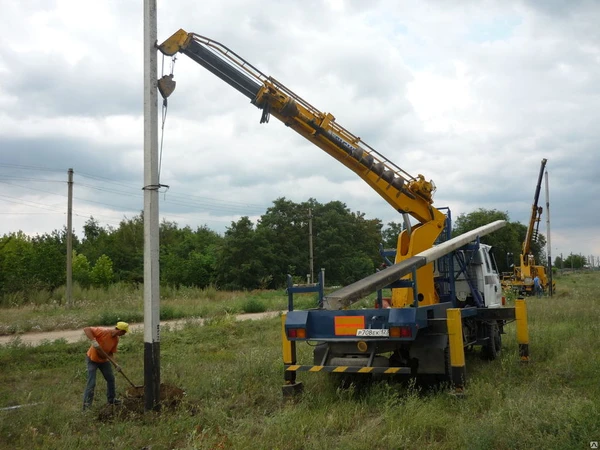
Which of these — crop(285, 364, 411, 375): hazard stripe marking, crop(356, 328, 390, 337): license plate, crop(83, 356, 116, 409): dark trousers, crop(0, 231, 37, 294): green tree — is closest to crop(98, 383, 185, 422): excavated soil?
crop(83, 356, 116, 409): dark trousers

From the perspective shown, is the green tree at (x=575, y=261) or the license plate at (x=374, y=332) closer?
the license plate at (x=374, y=332)

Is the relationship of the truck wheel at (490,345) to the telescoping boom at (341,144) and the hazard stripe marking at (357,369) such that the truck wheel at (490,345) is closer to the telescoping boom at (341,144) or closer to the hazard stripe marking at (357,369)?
the telescoping boom at (341,144)

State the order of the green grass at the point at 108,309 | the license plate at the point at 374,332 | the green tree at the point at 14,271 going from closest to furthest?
the license plate at the point at 374,332
the green grass at the point at 108,309
the green tree at the point at 14,271

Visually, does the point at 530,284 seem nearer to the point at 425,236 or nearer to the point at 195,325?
the point at 195,325

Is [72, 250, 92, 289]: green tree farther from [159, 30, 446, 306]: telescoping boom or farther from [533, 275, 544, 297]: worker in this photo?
[159, 30, 446, 306]: telescoping boom

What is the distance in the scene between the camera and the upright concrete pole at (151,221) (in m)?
8.18

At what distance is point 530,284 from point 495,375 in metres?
28.1

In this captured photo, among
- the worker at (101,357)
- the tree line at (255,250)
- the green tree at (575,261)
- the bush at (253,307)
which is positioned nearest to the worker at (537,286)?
the tree line at (255,250)

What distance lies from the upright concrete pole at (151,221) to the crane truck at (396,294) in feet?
1.21

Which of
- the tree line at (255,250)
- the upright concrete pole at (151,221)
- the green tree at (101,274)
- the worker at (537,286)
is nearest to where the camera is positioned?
the upright concrete pole at (151,221)

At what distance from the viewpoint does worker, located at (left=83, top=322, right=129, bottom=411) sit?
8805 mm

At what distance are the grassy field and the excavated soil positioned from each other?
0.09 metres

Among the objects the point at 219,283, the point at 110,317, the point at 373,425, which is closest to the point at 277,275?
the point at 219,283

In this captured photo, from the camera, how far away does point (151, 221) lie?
328 inches
